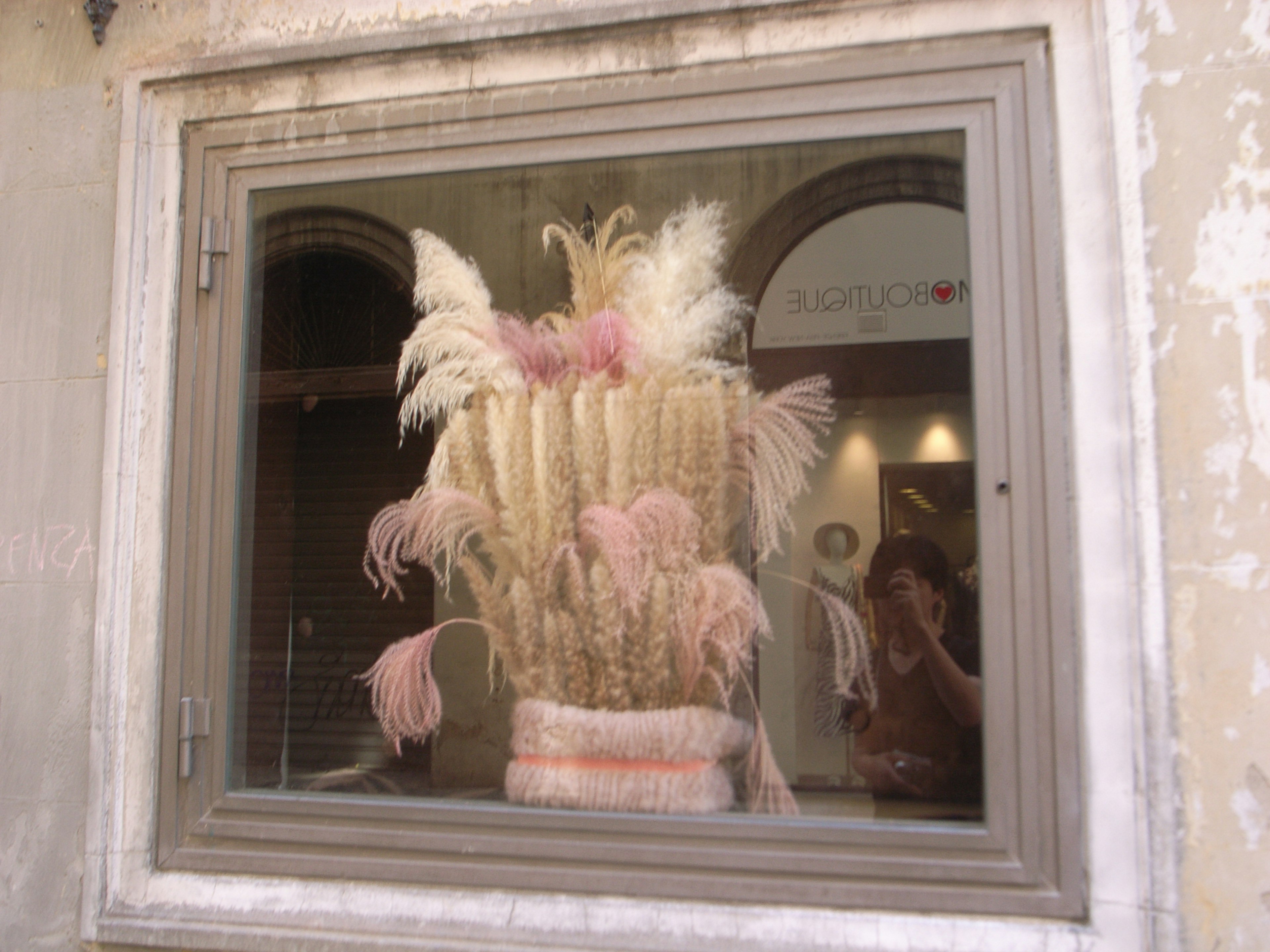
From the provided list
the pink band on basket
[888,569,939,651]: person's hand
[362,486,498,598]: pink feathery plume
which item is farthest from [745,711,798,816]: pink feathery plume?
[362,486,498,598]: pink feathery plume

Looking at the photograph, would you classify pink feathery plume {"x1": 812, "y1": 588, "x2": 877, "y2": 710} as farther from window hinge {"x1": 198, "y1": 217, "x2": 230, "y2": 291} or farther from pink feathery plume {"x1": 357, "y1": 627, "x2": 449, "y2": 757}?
window hinge {"x1": 198, "y1": 217, "x2": 230, "y2": 291}

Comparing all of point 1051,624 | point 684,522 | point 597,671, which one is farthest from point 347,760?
point 1051,624

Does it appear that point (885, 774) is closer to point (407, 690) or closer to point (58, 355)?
point (407, 690)

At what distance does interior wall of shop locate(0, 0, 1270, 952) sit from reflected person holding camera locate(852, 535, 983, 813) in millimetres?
374

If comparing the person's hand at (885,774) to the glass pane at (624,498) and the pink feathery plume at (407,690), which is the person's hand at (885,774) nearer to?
the glass pane at (624,498)

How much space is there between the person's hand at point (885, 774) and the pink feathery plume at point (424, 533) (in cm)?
125

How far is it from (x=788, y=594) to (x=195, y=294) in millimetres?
2044

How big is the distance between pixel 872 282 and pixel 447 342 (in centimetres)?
131

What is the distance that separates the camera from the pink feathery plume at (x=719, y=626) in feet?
8.15

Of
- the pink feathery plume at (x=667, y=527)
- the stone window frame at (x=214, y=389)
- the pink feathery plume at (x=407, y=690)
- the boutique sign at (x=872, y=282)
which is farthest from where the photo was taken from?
the pink feathery plume at (x=407, y=690)

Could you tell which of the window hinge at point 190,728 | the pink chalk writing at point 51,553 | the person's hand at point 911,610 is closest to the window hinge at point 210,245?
the pink chalk writing at point 51,553

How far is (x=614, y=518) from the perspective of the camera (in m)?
2.55

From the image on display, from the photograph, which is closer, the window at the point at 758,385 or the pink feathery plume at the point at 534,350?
the window at the point at 758,385

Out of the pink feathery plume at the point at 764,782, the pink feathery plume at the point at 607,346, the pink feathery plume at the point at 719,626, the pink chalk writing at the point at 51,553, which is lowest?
the pink feathery plume at the point at 764,782
